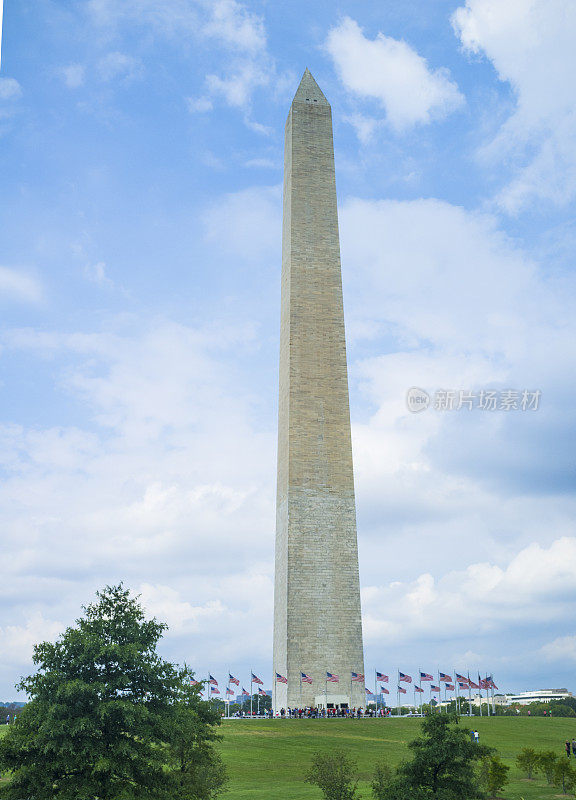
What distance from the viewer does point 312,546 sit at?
183 ft

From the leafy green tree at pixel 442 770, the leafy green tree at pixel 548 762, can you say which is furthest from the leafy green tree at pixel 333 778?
the leafy green tree at pixel 548 762

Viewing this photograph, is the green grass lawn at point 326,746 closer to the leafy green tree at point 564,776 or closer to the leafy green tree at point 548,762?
the leafy green tree at point 564,776

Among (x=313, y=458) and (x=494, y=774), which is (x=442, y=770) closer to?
(x=494, y=774)

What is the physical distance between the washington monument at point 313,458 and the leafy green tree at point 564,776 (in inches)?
760

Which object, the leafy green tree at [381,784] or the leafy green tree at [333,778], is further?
the leafy green tree at [333,778]

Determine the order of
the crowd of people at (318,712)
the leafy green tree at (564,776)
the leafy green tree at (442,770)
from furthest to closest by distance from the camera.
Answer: the crowd of people at (318,712)
the leafy green tree at (564,776)
the leafy green tree at (442,770)

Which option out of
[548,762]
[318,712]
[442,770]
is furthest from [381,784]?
[318,712]

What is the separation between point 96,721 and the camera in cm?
2114

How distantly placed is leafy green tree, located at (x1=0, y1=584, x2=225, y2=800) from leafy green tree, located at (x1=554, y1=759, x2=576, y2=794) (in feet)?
54.4

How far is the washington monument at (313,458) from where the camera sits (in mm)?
54125

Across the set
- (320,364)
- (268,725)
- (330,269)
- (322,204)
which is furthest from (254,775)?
(322,204)

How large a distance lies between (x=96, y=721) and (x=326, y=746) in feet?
72.1

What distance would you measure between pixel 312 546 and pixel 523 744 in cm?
1750

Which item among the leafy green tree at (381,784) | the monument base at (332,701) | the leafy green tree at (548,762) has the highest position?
the monument base at (332,701)
